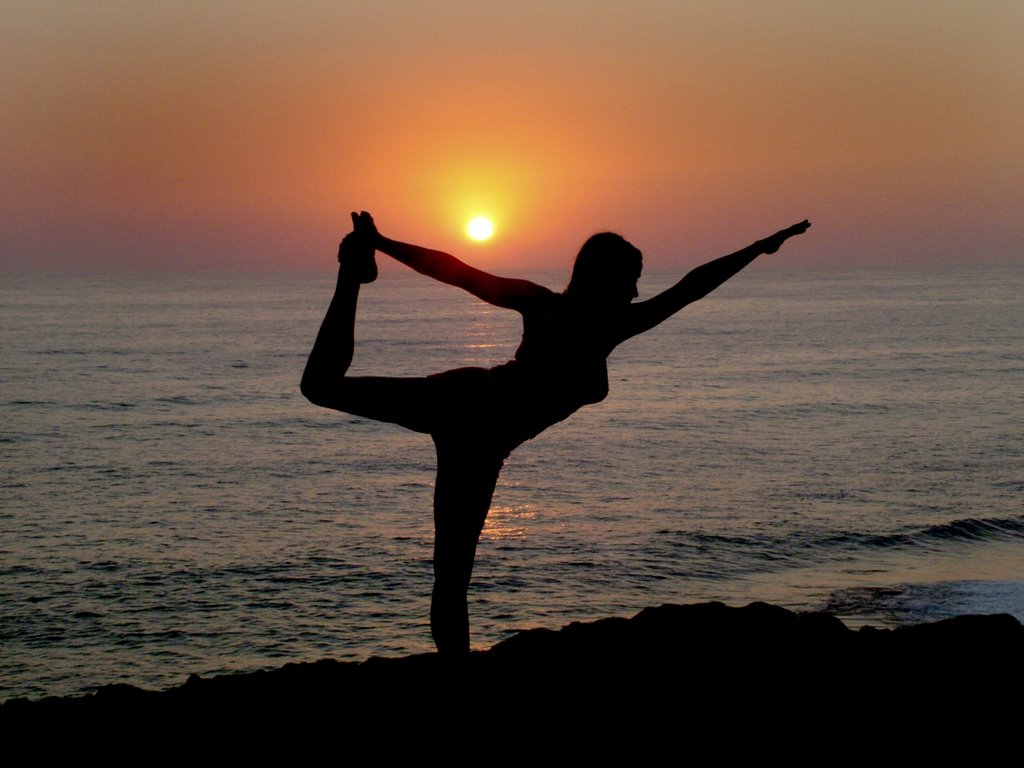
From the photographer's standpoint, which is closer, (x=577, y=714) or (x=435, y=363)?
(x=577, y=714)

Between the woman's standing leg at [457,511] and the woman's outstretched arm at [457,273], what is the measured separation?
2.30ft

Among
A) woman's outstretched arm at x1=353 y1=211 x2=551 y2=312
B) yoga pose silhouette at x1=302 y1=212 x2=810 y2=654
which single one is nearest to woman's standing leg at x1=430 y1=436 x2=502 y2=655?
yoga pose silhouette at x1=302 y1=212 x2=810 y2=654

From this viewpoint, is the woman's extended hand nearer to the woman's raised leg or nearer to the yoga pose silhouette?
the yoga pose silhouette

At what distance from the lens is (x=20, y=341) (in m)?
66.3

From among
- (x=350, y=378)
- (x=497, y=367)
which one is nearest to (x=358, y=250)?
(x=350, y=378)

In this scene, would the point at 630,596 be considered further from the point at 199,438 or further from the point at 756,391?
the point at 756,391

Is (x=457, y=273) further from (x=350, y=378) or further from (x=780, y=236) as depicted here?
(x=780, y=236)

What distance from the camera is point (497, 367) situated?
491cm

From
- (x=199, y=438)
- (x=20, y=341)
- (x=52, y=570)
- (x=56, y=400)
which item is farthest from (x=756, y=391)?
(x=20, y=341)

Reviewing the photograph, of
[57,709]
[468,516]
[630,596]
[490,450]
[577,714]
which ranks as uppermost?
[490,450]

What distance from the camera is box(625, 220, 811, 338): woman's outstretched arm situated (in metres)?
4.88

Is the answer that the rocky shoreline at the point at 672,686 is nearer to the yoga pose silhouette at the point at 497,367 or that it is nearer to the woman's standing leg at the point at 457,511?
the woman's standing leg at the point at 457,511

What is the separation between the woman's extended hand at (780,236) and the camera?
5.07 m

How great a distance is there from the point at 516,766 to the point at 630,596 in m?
10.6
